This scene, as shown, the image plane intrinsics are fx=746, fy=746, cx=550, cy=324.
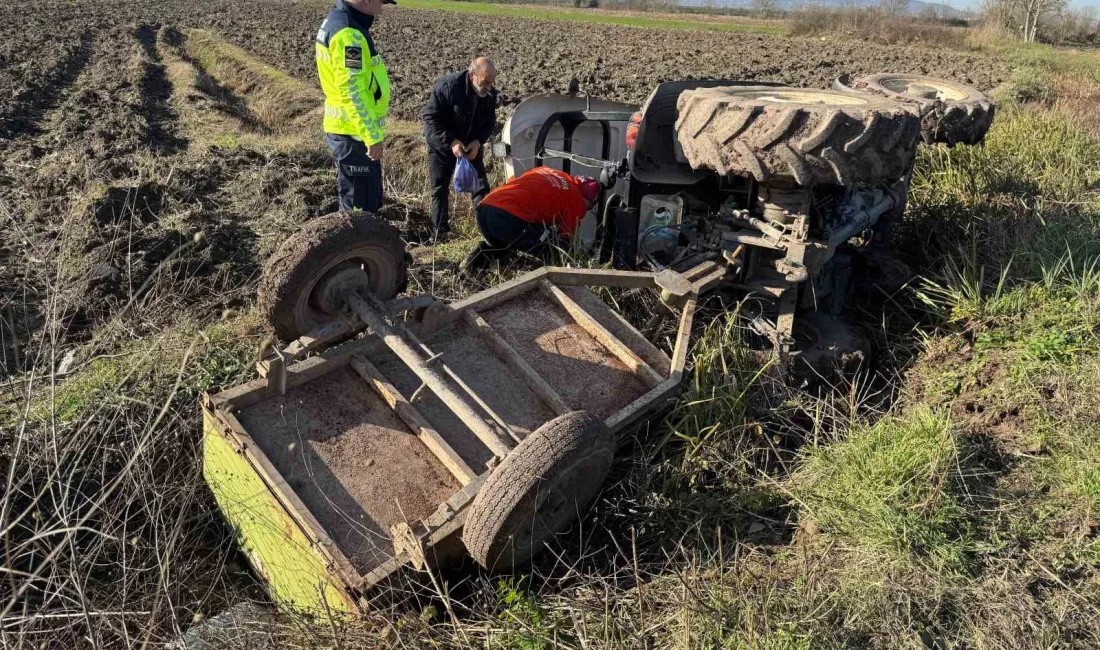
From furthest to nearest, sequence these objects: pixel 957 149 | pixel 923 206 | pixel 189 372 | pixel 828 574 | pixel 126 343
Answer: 1. pixel 957 149
2. pixel 923 206
3. pixel 126 343
4. pixel 189 372
5. pixel 828 574

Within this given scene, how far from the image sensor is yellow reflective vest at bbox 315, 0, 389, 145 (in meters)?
4.85

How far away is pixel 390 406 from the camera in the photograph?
307 cm

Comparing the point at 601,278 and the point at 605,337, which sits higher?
the point at 601,278

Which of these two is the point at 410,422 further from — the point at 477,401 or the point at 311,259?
the point at 311,259

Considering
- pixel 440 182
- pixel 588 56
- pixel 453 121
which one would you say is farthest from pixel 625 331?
pixel 588 56

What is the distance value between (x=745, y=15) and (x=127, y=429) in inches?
2030

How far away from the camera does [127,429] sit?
329cm

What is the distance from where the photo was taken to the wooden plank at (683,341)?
138 inches

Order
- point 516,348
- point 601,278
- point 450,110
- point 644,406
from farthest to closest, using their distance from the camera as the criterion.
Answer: point 450,110 → point 601,278 → point 516,348 → point 644,406

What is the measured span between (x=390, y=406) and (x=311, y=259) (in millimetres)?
670

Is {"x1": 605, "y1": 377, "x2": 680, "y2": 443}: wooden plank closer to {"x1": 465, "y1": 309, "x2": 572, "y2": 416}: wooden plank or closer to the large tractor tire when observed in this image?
{"x1": 465, "y1": 309, "x2": 572, "y2": 416}: wooden plank

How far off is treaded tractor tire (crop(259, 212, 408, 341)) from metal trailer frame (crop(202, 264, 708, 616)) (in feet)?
0.39

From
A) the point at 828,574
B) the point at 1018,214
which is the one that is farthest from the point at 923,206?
the point at 828,574

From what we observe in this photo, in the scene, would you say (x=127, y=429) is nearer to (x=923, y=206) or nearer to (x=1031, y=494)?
(x=1031, y=494)
